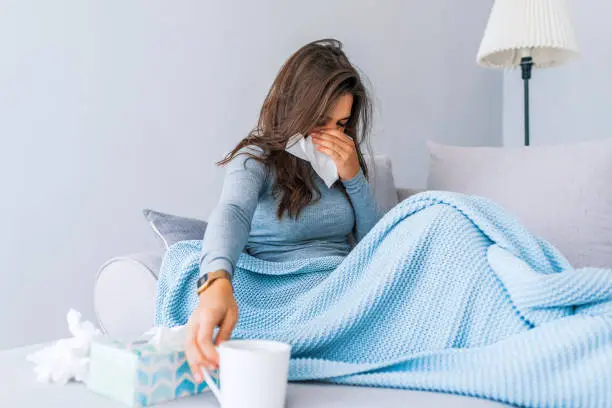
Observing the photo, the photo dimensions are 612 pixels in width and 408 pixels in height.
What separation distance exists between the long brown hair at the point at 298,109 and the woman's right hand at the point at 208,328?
0.43 metres

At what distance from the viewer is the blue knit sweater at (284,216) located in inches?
40.1

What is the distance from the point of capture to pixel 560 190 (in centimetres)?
148

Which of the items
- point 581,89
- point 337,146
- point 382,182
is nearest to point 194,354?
point 337,146

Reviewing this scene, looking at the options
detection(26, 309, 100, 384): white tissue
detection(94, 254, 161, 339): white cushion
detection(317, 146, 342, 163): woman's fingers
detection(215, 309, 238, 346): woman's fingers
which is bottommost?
detection(94, 254, 161, 339): white cushion

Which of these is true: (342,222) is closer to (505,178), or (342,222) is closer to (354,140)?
(354,140)

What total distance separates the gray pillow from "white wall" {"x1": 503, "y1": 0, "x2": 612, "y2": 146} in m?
1.67

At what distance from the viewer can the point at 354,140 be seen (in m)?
1.33

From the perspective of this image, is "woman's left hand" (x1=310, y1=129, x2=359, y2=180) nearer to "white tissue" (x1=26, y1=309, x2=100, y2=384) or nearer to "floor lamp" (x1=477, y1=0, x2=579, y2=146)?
"white tissue" (x1=26, y1=309, x2=100, y2=384)

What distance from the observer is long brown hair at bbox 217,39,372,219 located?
118cm

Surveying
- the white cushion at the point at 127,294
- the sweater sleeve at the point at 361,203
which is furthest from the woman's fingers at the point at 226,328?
the sweater sleeve at the point at 361,203

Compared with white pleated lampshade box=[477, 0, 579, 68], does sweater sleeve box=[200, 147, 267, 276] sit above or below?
below

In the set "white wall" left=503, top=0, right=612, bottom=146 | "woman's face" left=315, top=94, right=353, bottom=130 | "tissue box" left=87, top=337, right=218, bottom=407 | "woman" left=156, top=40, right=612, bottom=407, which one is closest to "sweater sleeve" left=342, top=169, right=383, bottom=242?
"woman's face" left=315, top=94, right=353, bottom=130

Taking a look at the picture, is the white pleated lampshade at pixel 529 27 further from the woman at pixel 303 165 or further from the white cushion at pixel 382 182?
the woman at pixel 303 165

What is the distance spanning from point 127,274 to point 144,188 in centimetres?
50
